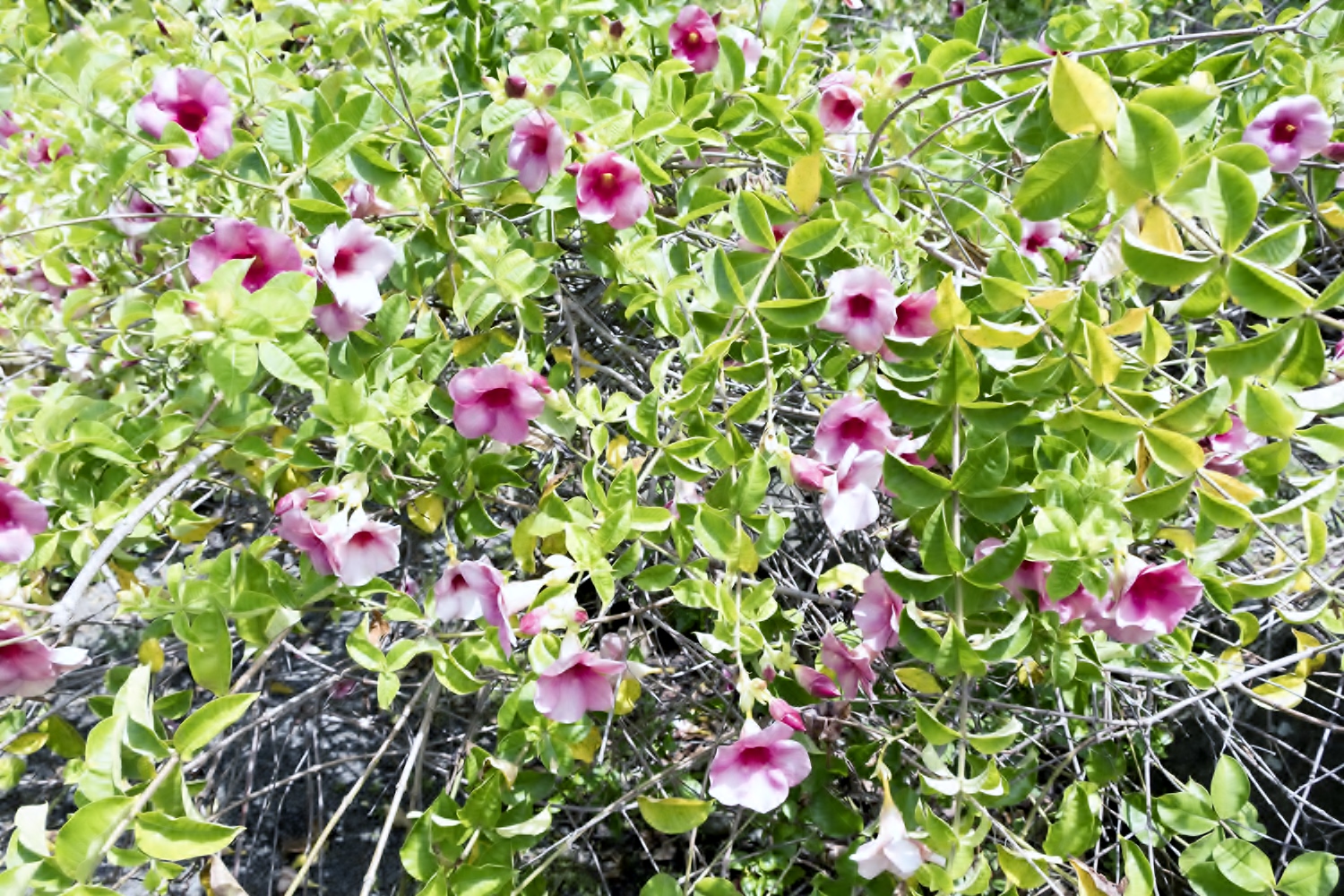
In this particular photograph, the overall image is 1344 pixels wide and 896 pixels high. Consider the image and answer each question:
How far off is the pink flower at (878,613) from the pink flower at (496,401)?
388 mm

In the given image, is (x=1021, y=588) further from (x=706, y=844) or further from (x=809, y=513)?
(x=706, y=844)

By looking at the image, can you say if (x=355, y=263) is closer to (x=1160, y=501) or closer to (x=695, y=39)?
(x=695, y=39)

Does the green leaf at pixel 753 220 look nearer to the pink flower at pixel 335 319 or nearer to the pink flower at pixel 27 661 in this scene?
the pink flower at pixel 335 319

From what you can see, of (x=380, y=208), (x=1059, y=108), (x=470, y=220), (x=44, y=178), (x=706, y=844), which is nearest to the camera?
(x=1059, y=108)

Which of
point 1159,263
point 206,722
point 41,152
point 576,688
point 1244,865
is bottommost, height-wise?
point 1244,865

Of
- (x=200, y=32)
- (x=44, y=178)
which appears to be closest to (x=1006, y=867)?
(x=200, y=32)

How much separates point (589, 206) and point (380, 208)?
258 millimetres

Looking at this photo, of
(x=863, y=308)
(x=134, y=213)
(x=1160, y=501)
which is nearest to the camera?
(x=1160, y=501)

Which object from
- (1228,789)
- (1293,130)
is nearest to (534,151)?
(1293,130)

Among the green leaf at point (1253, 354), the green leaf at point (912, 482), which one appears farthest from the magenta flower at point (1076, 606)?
the green leaf at point (1253, 354)

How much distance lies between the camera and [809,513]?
1.66m

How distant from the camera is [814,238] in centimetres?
97

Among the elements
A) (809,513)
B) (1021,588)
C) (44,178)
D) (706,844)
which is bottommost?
(706,844)

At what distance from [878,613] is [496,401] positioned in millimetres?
448
